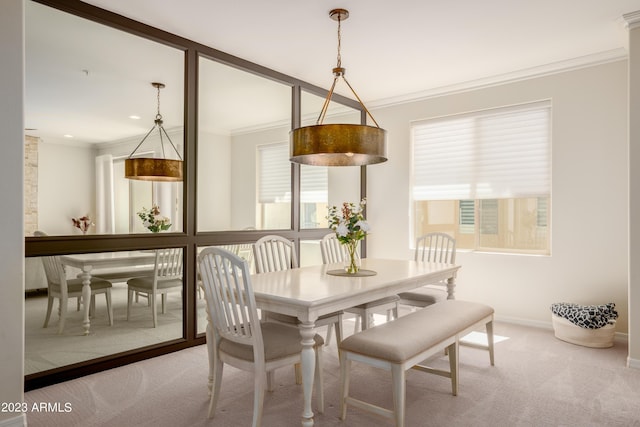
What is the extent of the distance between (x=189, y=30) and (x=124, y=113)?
2.97ft

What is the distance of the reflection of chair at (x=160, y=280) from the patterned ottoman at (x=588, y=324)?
3.47m

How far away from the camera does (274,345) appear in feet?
7.09

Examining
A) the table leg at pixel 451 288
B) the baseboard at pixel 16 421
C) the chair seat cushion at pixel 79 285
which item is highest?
the chair seat cushion at pixel 79 285

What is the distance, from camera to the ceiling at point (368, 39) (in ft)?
9.74

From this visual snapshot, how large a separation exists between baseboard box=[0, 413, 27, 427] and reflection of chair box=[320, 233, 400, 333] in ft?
6.99

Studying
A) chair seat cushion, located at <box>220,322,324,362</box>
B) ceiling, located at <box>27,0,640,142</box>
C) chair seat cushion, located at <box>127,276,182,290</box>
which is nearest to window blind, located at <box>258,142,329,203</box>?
ceiling, located at <box>27,0,640,142</box>

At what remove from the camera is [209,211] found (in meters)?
5.64

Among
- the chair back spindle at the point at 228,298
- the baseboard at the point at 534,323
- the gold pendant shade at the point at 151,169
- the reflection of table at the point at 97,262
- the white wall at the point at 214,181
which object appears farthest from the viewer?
the white wall at the point at 214,181

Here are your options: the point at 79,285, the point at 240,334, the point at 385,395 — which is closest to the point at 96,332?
the point at 79,285

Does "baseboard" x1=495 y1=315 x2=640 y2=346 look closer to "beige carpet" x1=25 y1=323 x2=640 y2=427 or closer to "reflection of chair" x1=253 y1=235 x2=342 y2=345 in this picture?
"beige carpet" x1=25 y1=323 x2=640 y2=427

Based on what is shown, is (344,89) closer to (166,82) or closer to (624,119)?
(166,82)

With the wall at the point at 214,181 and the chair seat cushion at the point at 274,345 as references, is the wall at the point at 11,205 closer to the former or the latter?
the chair seat cushion at the point at 274,345

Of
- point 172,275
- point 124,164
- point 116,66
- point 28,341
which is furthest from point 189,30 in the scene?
point 28,341

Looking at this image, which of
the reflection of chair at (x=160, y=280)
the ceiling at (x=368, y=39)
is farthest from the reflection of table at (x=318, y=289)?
the ceiling at (x=368, y=39)
